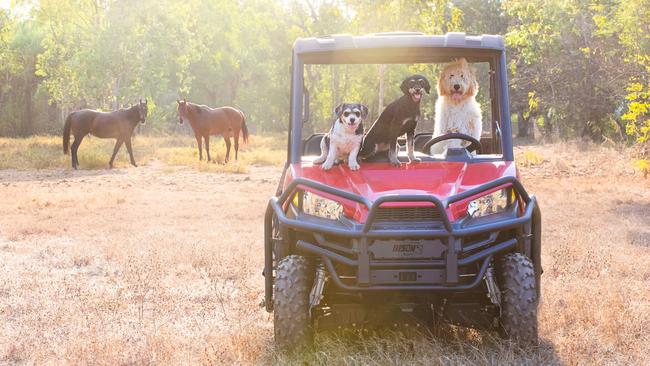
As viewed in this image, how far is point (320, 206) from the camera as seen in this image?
16.1 ft

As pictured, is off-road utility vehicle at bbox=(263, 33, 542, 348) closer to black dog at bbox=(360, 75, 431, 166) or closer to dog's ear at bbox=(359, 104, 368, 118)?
black dog at bbox=(360, 75, 431, 166)

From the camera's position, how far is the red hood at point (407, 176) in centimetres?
485

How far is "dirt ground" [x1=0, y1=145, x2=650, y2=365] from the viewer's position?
5.29m

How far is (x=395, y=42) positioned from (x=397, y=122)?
0.53m

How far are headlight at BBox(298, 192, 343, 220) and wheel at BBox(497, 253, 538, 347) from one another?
1001 mm

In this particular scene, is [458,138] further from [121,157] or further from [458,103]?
[121,157]

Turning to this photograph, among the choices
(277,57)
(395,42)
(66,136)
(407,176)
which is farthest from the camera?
(277,57)

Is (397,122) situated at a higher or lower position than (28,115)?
higher

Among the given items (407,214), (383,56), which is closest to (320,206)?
(407,214)

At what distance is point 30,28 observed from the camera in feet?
155

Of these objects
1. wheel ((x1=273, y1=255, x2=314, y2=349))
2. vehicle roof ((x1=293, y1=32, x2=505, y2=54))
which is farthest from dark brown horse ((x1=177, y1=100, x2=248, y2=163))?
wheel ((x1=273, y1=255, x2=314, y2=349))

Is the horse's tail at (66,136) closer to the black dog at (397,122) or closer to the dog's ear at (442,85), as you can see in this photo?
the dog's ear at (442,85)

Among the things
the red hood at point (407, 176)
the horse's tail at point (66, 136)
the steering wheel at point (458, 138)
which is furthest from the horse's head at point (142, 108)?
the red hood at point (407, 176)

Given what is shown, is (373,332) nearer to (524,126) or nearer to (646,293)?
(646,293)
